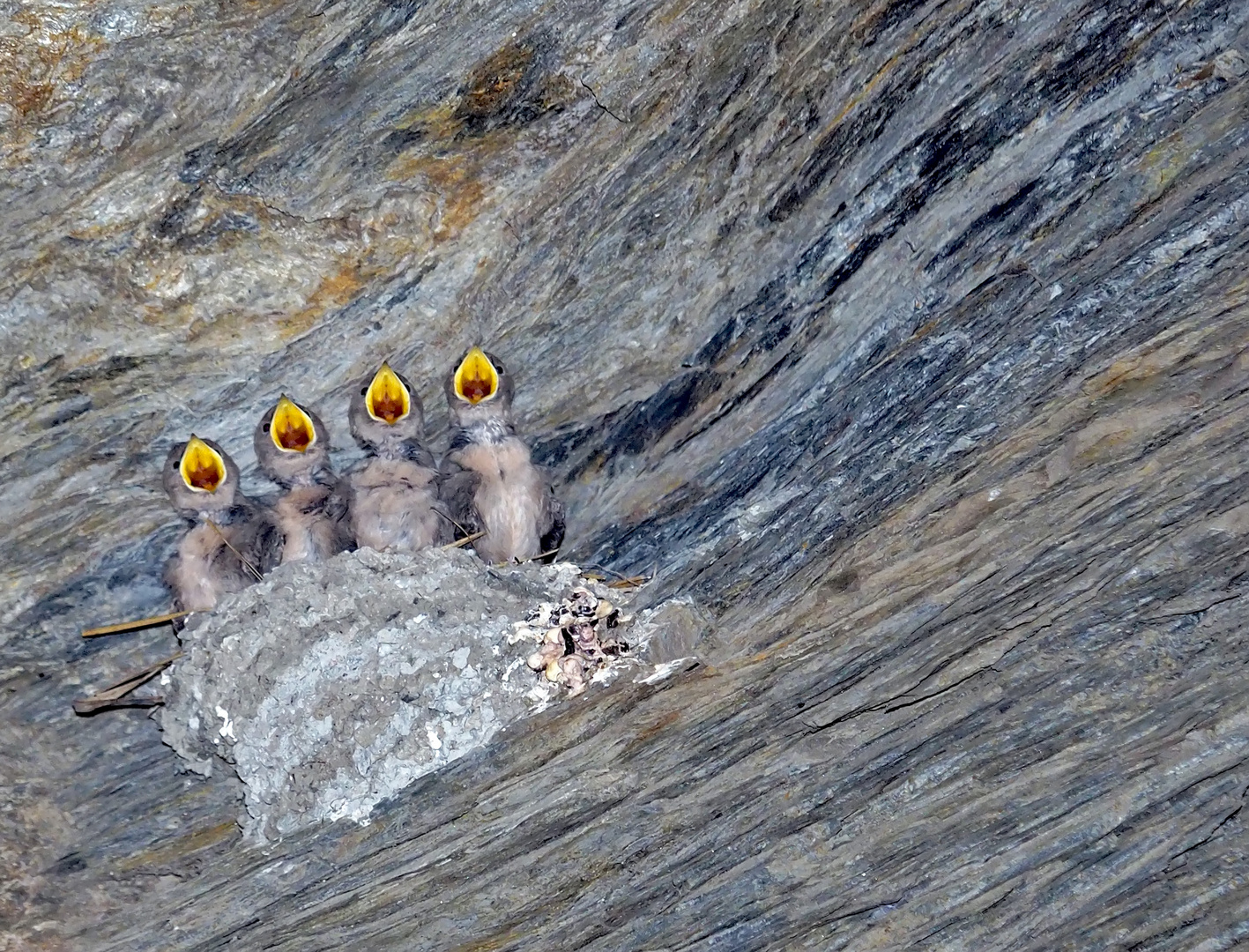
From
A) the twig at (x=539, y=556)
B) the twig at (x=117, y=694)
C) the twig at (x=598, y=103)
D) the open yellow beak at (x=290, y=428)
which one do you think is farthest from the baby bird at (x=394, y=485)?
the twig at (x=598, y=103)

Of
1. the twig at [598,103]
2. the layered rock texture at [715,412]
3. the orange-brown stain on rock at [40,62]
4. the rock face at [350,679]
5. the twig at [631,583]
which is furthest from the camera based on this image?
the twig at [631,583]

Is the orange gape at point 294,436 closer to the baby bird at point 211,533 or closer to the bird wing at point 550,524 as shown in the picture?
the baby bird at point 211,533

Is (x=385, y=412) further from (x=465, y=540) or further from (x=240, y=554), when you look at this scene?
(x=240, y=554)

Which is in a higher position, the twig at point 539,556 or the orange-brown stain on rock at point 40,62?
the orange-brown stain on rock at point 40,62

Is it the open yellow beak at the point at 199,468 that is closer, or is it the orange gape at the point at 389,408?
the open yellow beak at the point at 199,468

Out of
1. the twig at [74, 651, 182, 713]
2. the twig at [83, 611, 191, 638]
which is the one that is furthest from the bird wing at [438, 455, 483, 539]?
the twig at [74, 651, 182, 713]

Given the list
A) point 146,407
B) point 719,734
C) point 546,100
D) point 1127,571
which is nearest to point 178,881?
point 146,407

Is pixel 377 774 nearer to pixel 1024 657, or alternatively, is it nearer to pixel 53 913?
pixel 53 913

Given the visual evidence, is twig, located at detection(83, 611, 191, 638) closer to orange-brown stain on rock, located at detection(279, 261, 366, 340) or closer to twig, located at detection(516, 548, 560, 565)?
orange-brown stain on rock, located at detection(279, 261, 366, 340)
